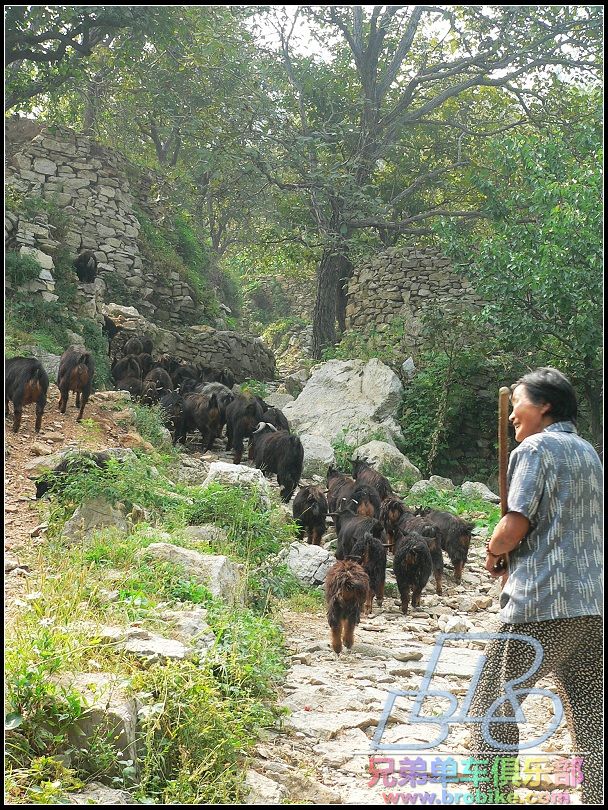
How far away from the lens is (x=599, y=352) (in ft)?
36.4

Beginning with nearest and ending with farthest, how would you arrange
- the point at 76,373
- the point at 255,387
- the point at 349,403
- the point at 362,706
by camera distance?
the point at 362,706, the point at 76,373, the point at 349,403, the point at 255,387

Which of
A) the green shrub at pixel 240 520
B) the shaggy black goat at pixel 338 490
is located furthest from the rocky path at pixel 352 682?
the shaggy black goat at pixel 338 490

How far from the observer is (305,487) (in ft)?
28.7

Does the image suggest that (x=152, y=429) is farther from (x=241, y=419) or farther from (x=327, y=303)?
(x=327, y=303)

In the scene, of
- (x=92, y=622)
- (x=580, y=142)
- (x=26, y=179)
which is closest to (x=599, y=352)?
(x=580, y=142)

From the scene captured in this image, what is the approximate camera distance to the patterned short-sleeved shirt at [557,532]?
308 centimetres

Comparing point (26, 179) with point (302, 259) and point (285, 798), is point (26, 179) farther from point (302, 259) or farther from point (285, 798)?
point (285, 798)

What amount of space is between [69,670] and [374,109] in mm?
14891

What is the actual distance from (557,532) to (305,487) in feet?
18.7

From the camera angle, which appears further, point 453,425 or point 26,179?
point 26,179

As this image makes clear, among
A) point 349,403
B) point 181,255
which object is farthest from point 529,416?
point 181,255

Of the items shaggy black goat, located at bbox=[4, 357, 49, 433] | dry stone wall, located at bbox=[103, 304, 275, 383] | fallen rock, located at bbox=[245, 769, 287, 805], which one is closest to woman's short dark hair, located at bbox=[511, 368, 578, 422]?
fallen rock, located at bbox=[245, 769, 287, 805]

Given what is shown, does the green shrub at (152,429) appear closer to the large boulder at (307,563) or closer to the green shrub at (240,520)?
the green shrub at (240,520)

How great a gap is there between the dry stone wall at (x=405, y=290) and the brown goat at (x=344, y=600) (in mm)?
10115
